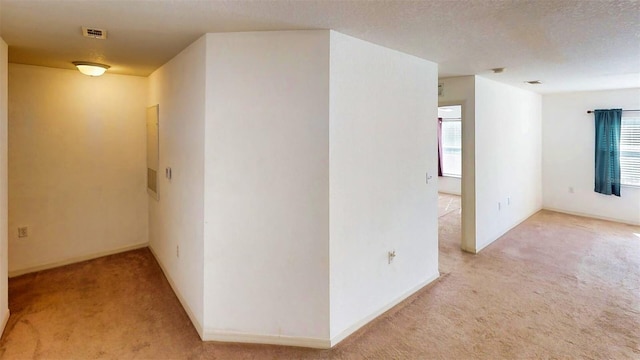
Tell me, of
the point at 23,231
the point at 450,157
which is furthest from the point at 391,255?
the point at 450,157

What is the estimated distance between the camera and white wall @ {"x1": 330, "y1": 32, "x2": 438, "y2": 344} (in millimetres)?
2436

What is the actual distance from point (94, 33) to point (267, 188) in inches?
65.6

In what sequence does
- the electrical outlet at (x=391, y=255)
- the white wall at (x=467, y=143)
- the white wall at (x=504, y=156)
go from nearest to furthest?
the electrical outlet at (x=391, y=255)
the white wall at (x=467, y=143)
the white wall at (x=504, y=156)

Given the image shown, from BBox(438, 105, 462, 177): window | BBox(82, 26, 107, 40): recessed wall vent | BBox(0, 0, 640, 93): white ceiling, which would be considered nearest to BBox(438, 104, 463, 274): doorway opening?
BBox(438, 105, 462, 177): window

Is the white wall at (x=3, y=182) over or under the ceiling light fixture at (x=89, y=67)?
under

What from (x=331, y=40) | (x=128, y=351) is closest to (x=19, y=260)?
(x=128, y=351)

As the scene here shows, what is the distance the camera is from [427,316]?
9.14 ft

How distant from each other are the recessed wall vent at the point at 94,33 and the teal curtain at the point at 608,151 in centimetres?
725

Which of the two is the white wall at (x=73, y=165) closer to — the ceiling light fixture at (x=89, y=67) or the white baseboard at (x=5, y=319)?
the ceiling light fixture at (x=89, y=67)

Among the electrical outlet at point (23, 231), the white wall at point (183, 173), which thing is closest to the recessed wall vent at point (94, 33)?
the white wall at point (183, 173)

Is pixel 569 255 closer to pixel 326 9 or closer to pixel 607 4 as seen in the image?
pixel 607 4

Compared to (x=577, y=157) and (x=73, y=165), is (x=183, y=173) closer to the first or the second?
(x=73, y=165)

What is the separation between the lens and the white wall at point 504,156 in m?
4.32

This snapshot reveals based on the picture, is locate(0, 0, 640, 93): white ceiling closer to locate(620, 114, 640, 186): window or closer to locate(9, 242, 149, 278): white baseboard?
locate(9, 242, 149, 278): white baseboard
